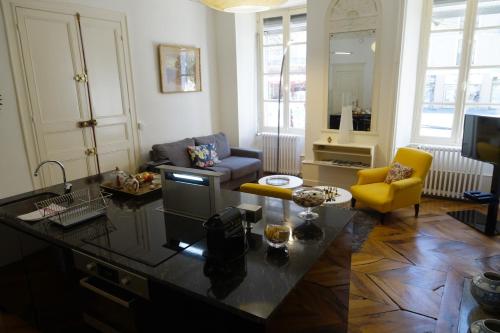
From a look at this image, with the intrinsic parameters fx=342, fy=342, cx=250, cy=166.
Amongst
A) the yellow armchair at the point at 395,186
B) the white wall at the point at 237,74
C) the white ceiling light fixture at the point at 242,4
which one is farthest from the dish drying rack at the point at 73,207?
the white wall at the point at 237,74

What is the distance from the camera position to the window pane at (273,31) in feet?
18.2

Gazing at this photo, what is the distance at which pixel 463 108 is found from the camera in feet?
14.4

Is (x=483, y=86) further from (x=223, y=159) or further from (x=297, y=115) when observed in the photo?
(x=223, y=159)

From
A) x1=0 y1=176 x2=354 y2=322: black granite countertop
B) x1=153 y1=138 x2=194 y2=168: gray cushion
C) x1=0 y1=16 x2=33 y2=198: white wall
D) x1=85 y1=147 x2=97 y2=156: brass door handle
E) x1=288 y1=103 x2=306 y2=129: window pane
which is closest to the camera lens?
x1=0 y1=176 x2=354 y2=322: black granite countertop

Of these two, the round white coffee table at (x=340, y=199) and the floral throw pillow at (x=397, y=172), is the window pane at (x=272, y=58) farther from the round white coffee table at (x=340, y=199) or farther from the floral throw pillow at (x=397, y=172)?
the round white coffee table at (x=340, y=199)

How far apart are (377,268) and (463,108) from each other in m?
2.73

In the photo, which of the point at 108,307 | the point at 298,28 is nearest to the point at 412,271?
the point at 108,307

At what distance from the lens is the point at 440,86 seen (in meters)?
4.49

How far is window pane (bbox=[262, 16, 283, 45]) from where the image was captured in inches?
219

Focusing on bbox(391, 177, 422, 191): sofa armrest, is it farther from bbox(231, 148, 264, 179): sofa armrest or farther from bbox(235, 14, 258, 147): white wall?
bbox(235, 14, 258, 147): white wall

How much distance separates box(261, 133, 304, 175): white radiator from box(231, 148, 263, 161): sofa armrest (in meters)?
0.58

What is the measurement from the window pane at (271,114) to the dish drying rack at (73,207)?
13.4ft

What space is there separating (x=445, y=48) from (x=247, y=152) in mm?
3000

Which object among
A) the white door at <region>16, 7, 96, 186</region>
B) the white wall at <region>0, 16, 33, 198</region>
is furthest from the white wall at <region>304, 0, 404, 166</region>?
the white wall at <region>0, 16, 33, 198</region>
